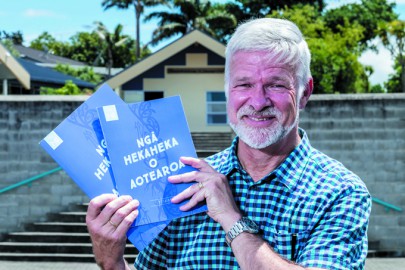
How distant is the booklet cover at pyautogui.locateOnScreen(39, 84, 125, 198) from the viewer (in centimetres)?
206

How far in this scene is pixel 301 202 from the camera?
6.57 feet

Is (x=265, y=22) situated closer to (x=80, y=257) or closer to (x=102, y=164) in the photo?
(x=102, y=164)

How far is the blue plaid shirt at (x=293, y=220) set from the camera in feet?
6.18

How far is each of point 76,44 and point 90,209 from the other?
75082 millimetres

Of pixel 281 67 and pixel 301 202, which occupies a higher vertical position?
pixel 281 67

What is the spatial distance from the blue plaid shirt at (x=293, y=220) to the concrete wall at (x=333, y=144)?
25.6ft

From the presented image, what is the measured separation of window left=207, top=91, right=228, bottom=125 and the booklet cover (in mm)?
19287

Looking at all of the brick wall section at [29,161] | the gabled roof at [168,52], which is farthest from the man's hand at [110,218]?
the gabled roof at [168,52]

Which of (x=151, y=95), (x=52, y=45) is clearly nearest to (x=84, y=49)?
(x=52, y=45)

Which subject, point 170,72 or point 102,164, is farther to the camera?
point 170,72

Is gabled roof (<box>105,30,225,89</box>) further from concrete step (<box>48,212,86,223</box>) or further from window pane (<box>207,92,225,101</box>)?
concrete step (<box>48,212,86,223</box>)

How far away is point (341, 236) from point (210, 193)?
0.41m

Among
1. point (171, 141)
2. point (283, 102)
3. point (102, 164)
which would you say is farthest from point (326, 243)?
point (102, 164)

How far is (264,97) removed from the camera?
80.4 inches
